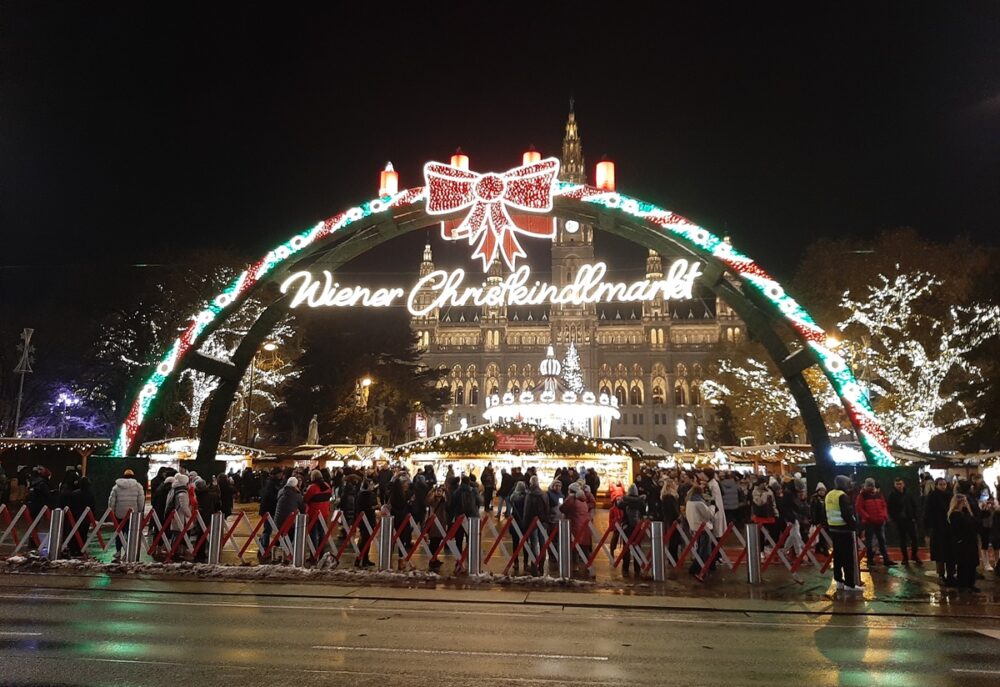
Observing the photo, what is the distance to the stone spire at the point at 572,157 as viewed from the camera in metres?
113

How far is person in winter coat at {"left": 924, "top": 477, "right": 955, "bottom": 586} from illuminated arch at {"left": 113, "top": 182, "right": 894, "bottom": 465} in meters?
3.57

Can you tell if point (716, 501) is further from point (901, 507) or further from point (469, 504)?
point (469, 504)

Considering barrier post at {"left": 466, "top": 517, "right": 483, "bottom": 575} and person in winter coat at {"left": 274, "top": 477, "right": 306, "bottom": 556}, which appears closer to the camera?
barrier post at {"left": 466, "top": 517, "right": 483, "bottom": 575}

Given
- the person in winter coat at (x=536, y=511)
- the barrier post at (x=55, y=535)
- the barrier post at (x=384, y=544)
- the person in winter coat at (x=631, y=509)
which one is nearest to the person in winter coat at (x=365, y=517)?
the barrier post at (x=384, y=544)

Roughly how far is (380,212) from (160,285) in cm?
2302

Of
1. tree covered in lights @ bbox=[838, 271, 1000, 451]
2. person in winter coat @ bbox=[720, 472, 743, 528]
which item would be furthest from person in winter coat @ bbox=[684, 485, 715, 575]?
tree covered in lights @ bbox=[838, 271, 1000, 451]

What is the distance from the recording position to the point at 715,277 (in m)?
17.1

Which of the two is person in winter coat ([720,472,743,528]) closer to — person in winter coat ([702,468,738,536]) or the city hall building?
person in winter coat ([702,468,738,536])

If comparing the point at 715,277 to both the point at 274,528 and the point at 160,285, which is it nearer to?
the point at 274,528

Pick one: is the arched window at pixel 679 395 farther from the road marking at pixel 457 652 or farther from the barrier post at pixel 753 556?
the road marking at pixel 457 652

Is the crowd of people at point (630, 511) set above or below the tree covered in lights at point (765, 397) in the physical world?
below

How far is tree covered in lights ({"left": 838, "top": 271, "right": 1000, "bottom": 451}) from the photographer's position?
3155 centimetres

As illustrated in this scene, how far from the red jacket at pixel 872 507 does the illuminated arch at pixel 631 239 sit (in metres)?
3.51

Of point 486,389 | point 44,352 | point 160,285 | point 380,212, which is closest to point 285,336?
point 160,285
